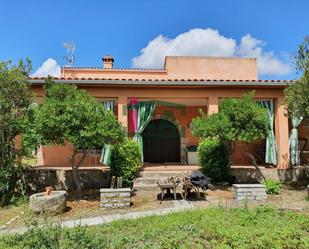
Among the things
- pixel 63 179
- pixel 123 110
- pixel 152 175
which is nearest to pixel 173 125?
pixel 123 110

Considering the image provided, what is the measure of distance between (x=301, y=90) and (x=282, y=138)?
276cm

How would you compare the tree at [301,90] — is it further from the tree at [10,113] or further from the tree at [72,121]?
the tree at [10,113]

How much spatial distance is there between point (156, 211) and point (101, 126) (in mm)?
2748

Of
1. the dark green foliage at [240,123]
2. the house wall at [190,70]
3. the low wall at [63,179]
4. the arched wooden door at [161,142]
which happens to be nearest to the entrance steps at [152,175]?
the low wall at [63,179]

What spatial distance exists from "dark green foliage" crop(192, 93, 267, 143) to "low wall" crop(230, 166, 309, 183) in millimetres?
2034

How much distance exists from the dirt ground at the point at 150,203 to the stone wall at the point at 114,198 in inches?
8.0

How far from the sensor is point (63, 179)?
438 inches

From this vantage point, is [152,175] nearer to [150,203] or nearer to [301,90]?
[150,203]

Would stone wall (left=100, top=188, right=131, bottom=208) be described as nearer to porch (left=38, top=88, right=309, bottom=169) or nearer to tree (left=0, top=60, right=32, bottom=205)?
tree (left=0, top=60, right=32, bottom=205)

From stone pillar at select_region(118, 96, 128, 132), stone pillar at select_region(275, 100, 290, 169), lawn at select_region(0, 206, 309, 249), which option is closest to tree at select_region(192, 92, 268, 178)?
stone pillar at select_region(275, 100, 290, 169)

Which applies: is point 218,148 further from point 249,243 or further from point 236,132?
point 249,243

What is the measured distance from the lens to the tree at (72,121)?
28.5 ft

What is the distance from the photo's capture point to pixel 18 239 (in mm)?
5414

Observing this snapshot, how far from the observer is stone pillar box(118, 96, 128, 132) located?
11780 millimetres
